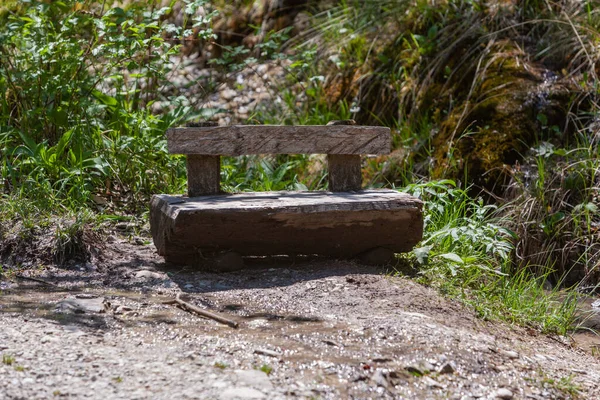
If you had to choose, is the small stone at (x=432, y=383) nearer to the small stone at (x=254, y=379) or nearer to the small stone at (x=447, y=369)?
the small stone at (x=447, y=369)

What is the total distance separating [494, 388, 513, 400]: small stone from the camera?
125 inches

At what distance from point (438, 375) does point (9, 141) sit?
13.1ft

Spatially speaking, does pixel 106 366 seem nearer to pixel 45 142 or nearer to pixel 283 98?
pixel 45 142

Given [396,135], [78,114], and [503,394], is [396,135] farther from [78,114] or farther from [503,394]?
[503,394]

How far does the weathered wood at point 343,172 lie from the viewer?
5.07m

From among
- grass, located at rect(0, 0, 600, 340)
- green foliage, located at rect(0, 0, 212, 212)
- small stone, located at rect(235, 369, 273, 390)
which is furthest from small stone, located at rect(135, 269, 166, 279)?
small stone, located at rect(235, 369, 273, 390)

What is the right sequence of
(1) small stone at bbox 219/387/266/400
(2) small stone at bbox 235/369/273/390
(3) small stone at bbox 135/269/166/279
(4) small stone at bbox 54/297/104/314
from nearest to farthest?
(1) small stone at bbox 219/387/266/400 < (2) small stone at bbox 235/369/273/390 < (4) small stone at bbox 54/297/104/314 < (3) small stone at bbox 135/269/166/279

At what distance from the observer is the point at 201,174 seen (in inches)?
193

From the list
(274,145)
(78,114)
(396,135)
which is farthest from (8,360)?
(396,135)

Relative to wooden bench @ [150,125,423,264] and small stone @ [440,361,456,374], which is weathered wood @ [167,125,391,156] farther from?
small stone @ [440,361,456,374]

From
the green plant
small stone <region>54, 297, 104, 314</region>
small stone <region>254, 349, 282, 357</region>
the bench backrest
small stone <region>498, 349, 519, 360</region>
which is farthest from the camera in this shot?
the bench backrest

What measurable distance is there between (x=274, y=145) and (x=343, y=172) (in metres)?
0.51

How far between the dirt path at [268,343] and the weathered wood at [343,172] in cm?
58

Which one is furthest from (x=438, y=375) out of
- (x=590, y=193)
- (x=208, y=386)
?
(x=590, y=193)
